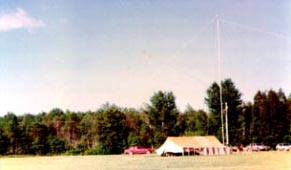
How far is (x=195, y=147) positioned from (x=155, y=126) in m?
5.88

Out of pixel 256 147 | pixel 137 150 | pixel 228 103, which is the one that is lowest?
pixel 256 147

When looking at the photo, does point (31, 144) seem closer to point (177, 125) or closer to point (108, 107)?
point (108, 107)

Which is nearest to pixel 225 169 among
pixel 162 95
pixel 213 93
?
pixel 162 95

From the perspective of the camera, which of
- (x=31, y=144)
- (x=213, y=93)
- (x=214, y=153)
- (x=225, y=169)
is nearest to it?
Result: (x=225, y=169)

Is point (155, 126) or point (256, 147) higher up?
point (155, 126)

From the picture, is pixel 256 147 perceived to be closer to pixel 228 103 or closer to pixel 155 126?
pixel 228 103

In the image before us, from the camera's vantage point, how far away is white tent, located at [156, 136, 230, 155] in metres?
29.2

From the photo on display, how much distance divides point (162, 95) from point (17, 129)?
50.6ft

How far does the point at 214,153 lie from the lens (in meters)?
30.4

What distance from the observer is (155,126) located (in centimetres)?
2572

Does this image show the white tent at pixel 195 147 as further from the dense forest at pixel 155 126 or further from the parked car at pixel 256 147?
the parked car at pixel 256 147

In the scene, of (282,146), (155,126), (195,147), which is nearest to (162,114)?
(155,126)

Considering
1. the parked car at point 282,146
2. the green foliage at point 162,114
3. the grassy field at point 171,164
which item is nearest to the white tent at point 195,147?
the green foliage at point 162,114

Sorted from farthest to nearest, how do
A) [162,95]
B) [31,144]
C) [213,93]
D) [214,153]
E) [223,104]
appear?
[31,144], [214,153], [223,104], [213,93], [162,95]
